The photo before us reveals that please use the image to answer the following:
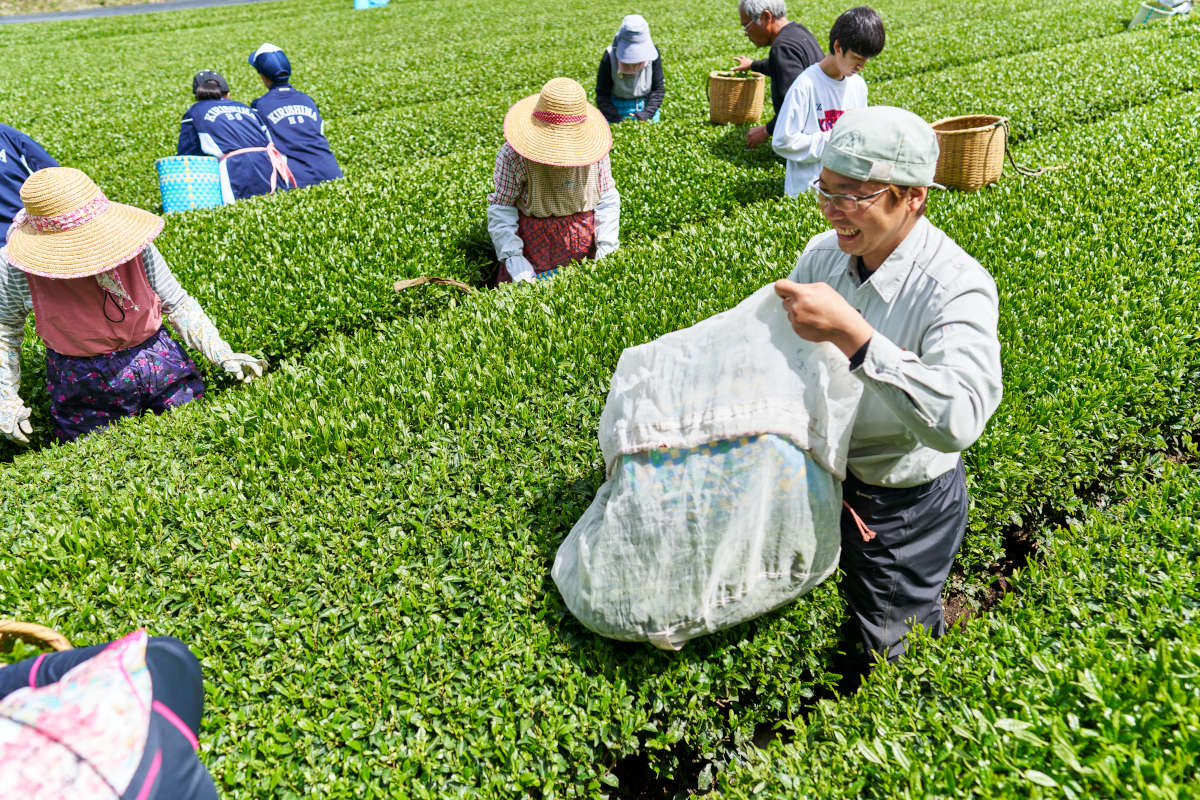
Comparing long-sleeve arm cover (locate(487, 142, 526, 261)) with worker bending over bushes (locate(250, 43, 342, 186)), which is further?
worker bending over bushes (locate(250, 43, 342, 186))

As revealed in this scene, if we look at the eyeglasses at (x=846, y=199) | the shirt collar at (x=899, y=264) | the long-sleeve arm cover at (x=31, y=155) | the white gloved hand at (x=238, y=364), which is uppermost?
the eyeglasses at (x=846, y=199)

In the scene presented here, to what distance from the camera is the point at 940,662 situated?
8.64 ft

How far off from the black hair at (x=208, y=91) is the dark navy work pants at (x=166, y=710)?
6.93m

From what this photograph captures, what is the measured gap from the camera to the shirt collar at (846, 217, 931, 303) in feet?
7.44

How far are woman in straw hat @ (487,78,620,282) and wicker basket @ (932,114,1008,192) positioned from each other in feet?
9.36

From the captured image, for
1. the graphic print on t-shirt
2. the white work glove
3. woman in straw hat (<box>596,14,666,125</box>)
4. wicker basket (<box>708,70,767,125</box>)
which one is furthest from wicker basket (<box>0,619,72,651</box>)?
wicker basket (<box>708,70,767,125</box>)

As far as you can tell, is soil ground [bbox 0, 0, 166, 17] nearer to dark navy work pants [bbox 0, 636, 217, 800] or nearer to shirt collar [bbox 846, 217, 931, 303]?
dark navy work pants [bbox 0, 636, 217, 800]

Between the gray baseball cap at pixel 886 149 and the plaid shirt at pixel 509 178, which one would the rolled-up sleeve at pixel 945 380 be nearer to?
the gray baseball cap at pixel 886 149

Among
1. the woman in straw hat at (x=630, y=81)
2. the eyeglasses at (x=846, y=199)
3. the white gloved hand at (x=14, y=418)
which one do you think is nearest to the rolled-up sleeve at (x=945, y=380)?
the eyeglasses at (x=846, y=199)

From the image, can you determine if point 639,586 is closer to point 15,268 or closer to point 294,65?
point 15,268

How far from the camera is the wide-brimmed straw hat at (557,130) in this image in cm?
467

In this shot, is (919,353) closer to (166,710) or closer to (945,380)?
(945,380)

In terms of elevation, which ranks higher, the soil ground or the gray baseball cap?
the soil ground

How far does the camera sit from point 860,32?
547 centimetres
